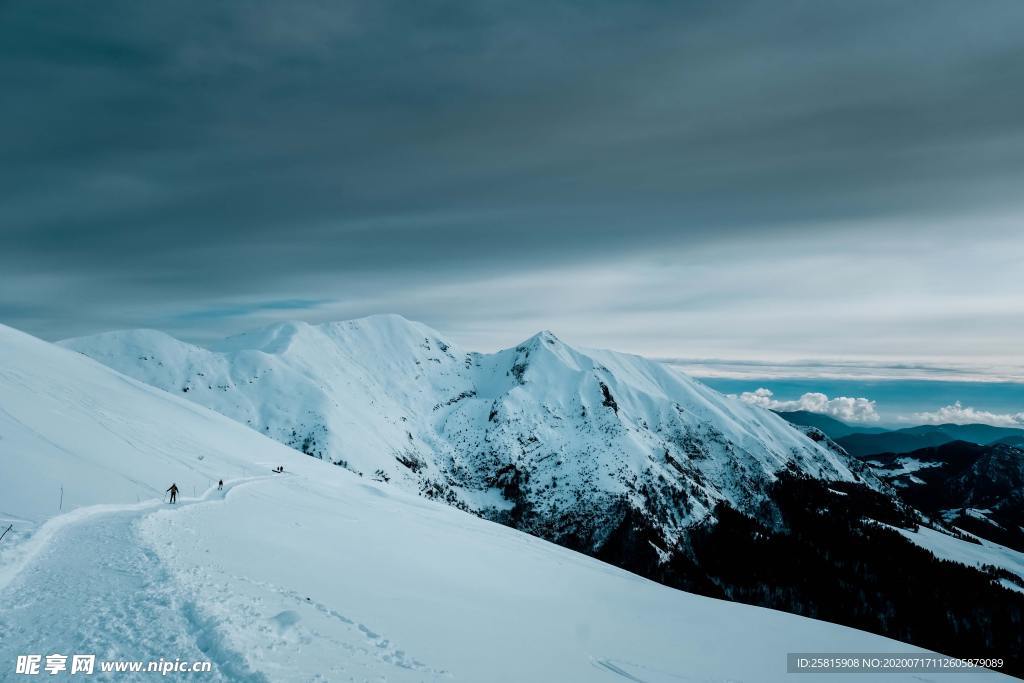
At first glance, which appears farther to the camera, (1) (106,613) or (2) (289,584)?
(2) (289,584)

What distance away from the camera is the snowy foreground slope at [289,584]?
38.8 ft

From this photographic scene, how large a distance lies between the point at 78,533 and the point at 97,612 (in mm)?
10231

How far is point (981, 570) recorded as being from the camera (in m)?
186

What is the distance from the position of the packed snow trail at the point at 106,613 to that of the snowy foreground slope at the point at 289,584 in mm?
56

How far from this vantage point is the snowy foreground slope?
11.8 m

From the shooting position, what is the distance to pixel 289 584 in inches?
663

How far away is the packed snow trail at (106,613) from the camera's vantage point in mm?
10234

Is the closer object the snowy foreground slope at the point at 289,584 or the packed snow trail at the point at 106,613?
the packed snow trail at the point at 106,613

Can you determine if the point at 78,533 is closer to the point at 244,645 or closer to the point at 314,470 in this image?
the point at 244,645

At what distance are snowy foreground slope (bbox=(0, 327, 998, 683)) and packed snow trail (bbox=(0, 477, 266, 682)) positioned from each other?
6 cm

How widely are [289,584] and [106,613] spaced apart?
5.84 m

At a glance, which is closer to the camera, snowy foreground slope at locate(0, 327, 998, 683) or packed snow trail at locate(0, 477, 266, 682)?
packed snow trail at locate(0, 477, 266, 682)

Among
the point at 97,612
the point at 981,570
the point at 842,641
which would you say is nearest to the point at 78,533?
the point at 97,612

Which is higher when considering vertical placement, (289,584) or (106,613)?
(106,613)
